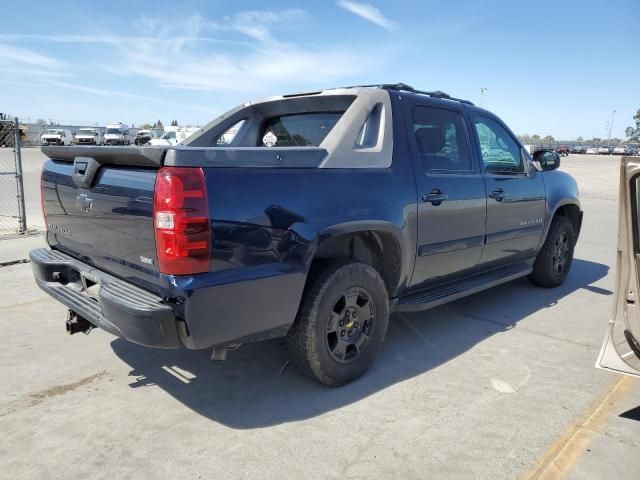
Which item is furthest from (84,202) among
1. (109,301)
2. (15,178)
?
(15,178)

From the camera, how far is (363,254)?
3594 millimetres

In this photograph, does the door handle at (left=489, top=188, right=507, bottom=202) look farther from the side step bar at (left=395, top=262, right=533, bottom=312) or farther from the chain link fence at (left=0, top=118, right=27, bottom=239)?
the chain link fence at (left=0, top=118, right=27, bottom=239)

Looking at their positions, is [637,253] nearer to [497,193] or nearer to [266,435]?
[497,193]

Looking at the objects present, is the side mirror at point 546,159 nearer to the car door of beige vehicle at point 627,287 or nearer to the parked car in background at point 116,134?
the car door of beige vehicle at point 627,287

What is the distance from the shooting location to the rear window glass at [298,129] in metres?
4.02

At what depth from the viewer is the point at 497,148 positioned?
4.77 metres

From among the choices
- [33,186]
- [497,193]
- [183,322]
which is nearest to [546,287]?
[497,193]

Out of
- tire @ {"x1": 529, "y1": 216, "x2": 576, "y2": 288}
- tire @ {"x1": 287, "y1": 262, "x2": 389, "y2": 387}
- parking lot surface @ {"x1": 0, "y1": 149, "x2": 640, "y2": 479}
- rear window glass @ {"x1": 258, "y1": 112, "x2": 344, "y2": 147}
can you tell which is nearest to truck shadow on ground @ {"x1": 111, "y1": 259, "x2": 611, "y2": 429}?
parking lot surface @ {"x1": 0, "y1": 149, "x2": 640, "y2": 479}

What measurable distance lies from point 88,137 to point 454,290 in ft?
134

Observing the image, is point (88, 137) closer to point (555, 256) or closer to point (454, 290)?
point (555, 256)

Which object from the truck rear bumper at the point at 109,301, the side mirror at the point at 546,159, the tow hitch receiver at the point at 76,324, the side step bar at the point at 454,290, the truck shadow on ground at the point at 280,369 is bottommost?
the truck shadow on ground at the point at 280,369

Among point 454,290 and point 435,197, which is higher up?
point 435,197

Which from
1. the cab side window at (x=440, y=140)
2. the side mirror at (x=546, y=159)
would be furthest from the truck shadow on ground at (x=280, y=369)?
the side mirror at (x=546, y=159)

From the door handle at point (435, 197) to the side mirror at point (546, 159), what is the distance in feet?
6.57
